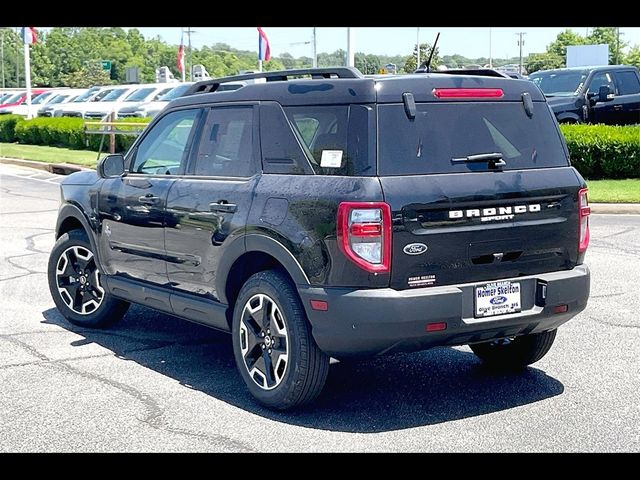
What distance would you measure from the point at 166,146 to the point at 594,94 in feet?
49.5

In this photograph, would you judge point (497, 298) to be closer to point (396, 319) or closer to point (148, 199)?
point (396, 319)

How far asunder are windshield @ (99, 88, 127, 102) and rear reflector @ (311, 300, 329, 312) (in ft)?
107

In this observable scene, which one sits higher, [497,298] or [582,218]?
[582,218]

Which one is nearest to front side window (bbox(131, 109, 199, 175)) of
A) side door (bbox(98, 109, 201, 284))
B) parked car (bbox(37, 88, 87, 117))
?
side door (bbox(98, 109, 201, 284))

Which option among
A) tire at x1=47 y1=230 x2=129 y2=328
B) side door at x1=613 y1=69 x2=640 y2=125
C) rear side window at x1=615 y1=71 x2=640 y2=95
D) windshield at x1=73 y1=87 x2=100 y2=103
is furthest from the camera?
windshield at x1=73 y1=87 x2=100 y2=103

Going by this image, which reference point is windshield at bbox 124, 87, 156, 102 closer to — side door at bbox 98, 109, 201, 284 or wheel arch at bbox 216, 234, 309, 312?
side door at bbox 98, 109, 201, 284

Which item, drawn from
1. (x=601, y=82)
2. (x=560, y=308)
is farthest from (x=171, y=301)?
(x=601, y=82)

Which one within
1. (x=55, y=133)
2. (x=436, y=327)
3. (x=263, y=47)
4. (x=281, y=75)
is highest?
(x=263, y=47)

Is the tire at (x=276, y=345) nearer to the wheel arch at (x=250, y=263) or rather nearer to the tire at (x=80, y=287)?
the wheel arch at (x=250, y=263)

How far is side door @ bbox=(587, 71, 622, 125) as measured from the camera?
2012 cm

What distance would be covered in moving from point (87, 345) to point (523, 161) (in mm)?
3573

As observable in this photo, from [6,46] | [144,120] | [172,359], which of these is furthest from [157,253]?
[6,46]

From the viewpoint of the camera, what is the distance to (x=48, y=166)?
2403cm
